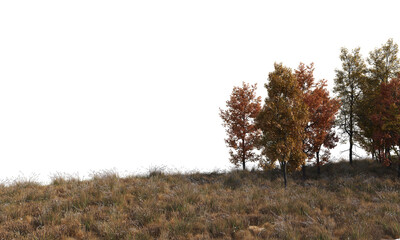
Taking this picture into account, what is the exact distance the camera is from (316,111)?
20547 millimetres

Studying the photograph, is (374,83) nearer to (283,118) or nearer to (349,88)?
(349,88)

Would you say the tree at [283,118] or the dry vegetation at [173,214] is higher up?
the tree at [283,118]

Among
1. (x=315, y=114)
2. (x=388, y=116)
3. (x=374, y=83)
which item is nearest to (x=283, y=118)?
(x=315, y=114)

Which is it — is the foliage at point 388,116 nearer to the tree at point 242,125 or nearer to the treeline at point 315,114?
the treeline at point 315,114

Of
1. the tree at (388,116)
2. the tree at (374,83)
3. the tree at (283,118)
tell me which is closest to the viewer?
the tree at (283,118)

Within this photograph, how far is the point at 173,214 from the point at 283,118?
32.9ft

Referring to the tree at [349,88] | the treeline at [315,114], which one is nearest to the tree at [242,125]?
the treeline at [315,114]

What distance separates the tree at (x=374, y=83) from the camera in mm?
21703

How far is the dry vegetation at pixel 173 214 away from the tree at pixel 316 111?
5.89 meters

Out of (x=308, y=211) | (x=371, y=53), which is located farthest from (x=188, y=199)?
(x=371, y=53)

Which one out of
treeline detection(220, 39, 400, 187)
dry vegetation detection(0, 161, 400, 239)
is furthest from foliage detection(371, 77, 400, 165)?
dry vegetation detection(0, 161, 400, 239)

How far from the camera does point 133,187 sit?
12844 mm

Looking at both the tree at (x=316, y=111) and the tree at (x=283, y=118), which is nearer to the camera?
the tree at (x=283, y=118)

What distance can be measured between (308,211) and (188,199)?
5446 millimetres
